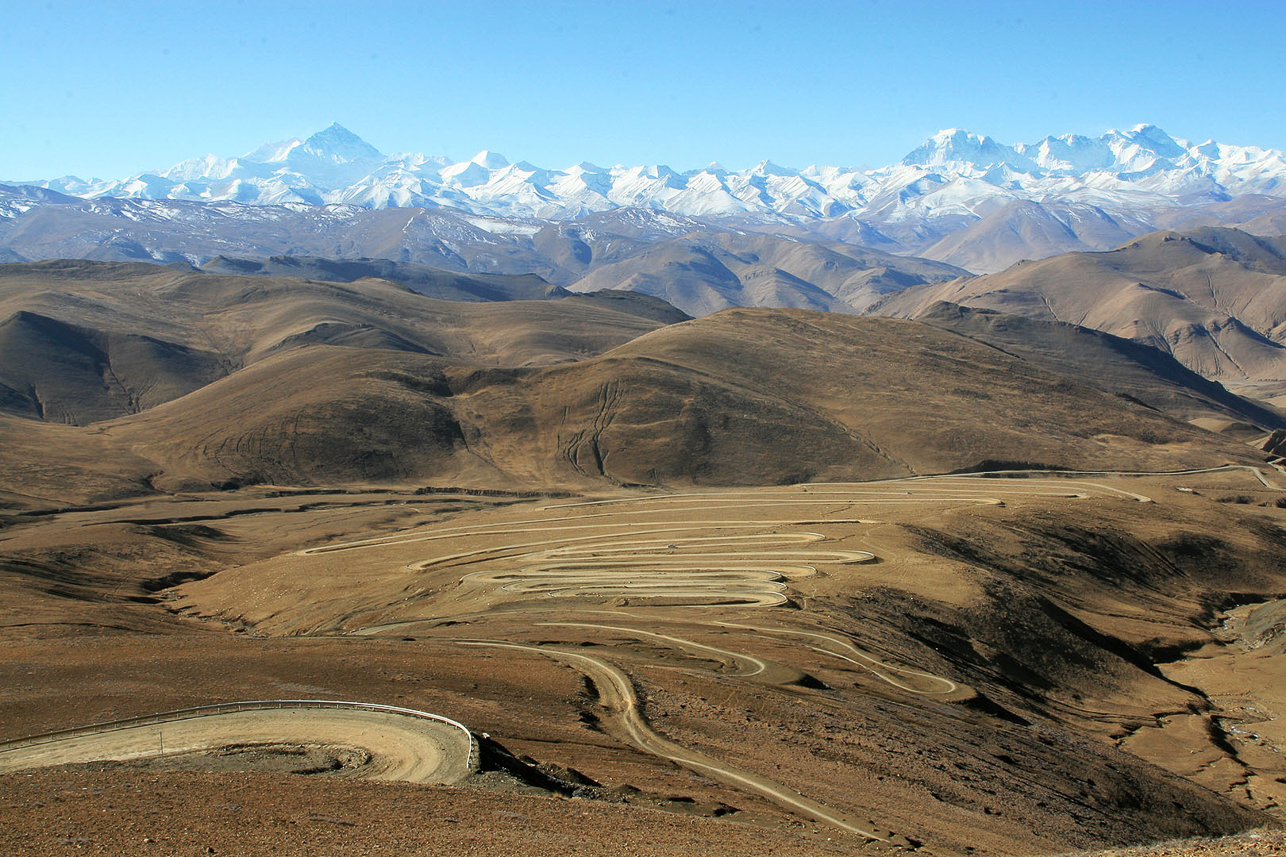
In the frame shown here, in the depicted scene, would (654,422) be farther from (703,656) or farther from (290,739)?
(290,739)

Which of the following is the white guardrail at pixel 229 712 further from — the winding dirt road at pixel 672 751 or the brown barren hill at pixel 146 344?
the brown barren hill at pixel 146 344

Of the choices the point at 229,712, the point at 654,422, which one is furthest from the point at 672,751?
the point at 654,422

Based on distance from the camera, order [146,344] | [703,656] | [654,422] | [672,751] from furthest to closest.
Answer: [146,344]
[654,422]
[703,656]
[672,751]

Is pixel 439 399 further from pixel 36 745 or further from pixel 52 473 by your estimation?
pixel 36 745

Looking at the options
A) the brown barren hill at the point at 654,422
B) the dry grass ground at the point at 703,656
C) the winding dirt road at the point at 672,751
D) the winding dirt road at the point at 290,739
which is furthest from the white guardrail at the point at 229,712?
the brown barren hill at the point at 654,422

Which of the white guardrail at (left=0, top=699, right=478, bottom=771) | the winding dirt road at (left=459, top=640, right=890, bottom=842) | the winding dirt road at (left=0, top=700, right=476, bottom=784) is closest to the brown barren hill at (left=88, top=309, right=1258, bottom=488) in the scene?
the winding dirt road at (left=459, top=640, right=890, bottom=842)

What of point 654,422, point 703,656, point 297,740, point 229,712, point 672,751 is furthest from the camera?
point 654,422

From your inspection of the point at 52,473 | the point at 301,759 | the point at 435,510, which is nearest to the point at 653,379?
the point at 435,510

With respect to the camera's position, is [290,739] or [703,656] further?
[703,656]
